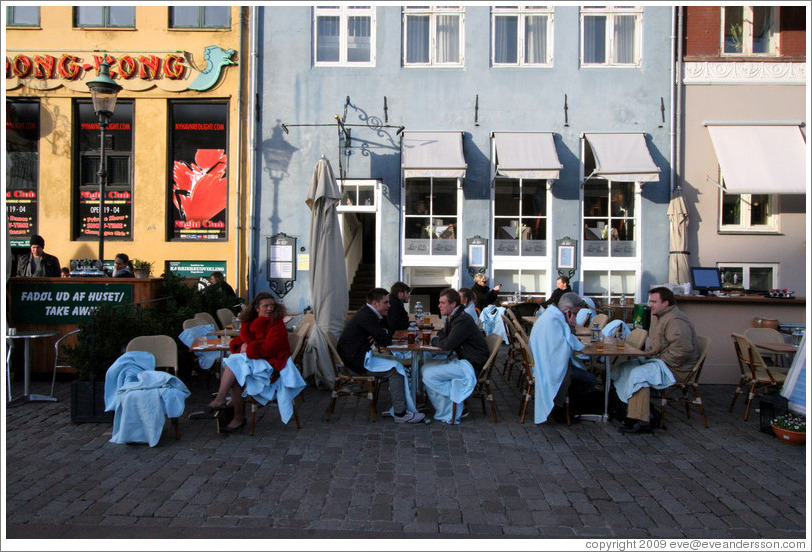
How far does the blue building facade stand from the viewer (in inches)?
494

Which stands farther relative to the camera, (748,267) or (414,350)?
(748,267)

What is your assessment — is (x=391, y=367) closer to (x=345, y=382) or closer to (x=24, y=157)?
(x=345, y=382)

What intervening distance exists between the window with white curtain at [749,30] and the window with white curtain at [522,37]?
146 inches

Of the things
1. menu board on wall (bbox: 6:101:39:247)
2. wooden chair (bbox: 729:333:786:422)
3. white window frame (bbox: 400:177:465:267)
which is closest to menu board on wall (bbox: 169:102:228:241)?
menu board on wall (bbox: 6:101:39:247)

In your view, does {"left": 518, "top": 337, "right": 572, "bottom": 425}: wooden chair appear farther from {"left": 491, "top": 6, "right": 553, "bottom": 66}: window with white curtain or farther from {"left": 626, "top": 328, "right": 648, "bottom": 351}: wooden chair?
{"left": 491, "top": 6, "right": 553, "bottom": 66}: window with white curtain

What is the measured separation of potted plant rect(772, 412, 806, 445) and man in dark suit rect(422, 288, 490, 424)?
2.89 metres

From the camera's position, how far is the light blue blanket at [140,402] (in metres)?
5.38

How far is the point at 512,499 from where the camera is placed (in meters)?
4.29

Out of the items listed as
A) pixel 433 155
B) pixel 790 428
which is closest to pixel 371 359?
pixel 790 428

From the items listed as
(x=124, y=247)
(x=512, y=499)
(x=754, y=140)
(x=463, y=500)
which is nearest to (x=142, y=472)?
(x=463, y=500)

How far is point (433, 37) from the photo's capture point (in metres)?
12.8

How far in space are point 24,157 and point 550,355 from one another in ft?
40.3

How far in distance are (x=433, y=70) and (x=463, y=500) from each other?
33.8 feet

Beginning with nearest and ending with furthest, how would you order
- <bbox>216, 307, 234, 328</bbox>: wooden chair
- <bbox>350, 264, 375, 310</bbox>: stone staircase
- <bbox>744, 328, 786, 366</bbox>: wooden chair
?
<bbox>744, 328, 786, 366</bbox>: wooden chair
<bbox>216, 307, 234, 328</bbox>: wooden chair
<bbox>350, 264, 375, 310</bbox>: stone staircase
